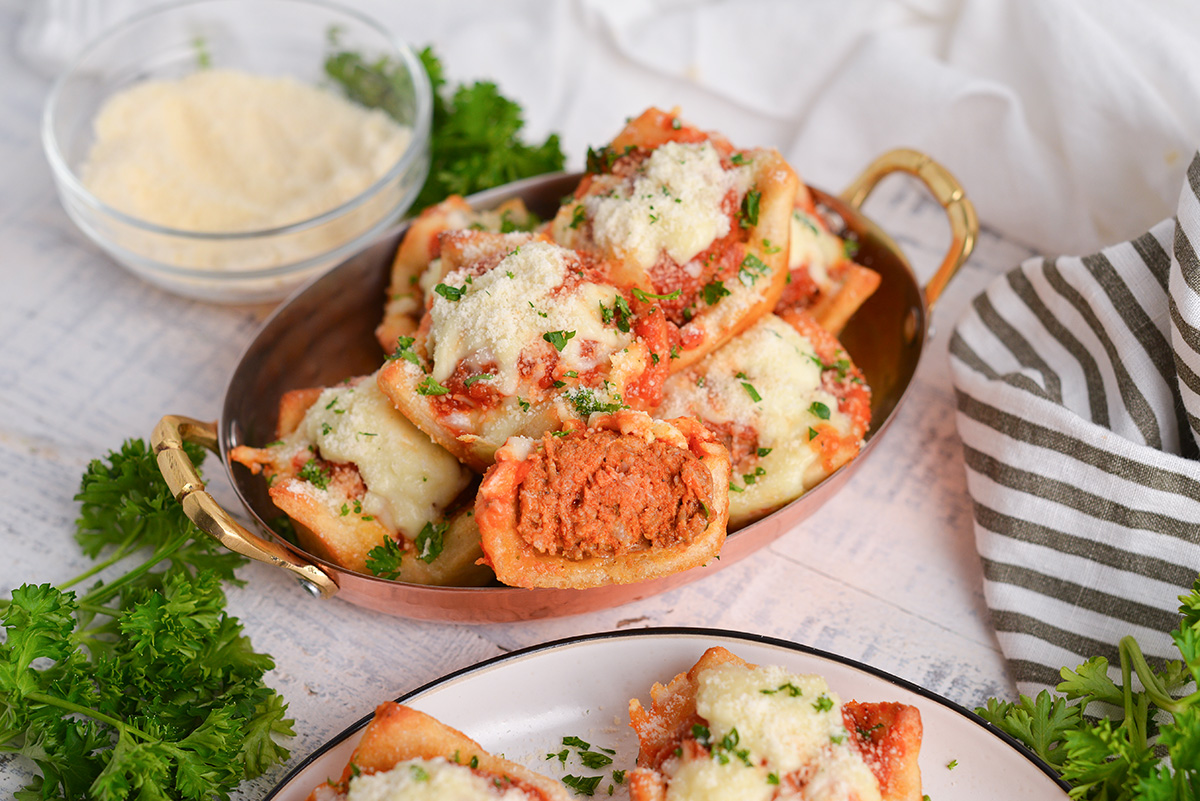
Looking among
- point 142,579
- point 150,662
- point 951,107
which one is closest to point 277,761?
point 150,662

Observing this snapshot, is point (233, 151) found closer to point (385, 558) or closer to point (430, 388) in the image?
point (430, 388)

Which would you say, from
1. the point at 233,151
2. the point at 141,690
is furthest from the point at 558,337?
the point at 233,151

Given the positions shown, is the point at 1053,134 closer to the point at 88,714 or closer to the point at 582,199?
the point at 582,199

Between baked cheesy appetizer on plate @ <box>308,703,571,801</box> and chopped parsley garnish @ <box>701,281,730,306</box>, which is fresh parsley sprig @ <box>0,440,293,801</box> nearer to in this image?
baked cheesy appetizer on plate @ <box>308,703,571,801</box>

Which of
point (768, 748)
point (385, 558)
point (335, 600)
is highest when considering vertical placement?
point (768, 748)

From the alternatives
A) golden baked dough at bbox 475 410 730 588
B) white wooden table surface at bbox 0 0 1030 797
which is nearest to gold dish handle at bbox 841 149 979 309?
white wooden table surface at bbox 0 0 1030 797

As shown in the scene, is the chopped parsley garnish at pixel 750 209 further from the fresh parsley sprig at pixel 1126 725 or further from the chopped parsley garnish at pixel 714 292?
the fresh parsley sprig at pixel 1126 725
